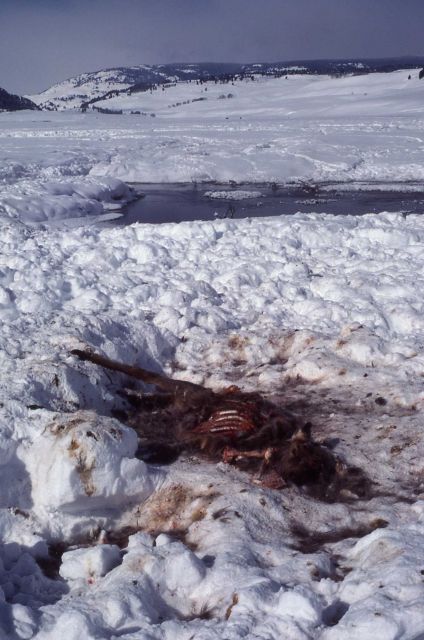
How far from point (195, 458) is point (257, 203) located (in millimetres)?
10952

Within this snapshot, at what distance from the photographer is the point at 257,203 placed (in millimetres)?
14789

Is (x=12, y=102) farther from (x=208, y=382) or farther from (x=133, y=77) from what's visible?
(x=133, y=77)

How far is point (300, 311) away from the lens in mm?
6594

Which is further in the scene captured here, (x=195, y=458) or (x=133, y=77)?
(x=133, y=77)

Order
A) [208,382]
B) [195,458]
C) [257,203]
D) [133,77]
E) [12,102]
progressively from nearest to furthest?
[195,458]
[208,382]
[257,203]
[12,102]
[133,77]

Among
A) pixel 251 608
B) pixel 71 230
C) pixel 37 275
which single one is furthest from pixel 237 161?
pixel 251 608

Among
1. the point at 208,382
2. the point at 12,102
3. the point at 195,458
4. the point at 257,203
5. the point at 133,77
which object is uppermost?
the point at 133,77

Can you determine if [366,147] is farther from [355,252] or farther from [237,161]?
[355,252]

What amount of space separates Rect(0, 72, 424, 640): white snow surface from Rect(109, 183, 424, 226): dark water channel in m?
3.75

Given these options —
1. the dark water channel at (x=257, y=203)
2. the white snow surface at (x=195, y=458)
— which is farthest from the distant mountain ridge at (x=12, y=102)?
the white snow surface at (x=195, y=458)

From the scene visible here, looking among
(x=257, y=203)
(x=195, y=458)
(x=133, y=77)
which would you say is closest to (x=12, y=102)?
(x=257, y=203)

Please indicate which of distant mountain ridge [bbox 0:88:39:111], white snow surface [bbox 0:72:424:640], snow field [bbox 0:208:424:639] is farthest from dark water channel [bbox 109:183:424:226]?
distant mountain ridge [bbox 0:88:39:111]

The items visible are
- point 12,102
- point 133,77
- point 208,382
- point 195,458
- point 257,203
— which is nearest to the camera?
point 195,458

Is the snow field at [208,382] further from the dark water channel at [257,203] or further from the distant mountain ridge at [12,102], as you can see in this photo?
the distant mountain ridge at [12,102]
